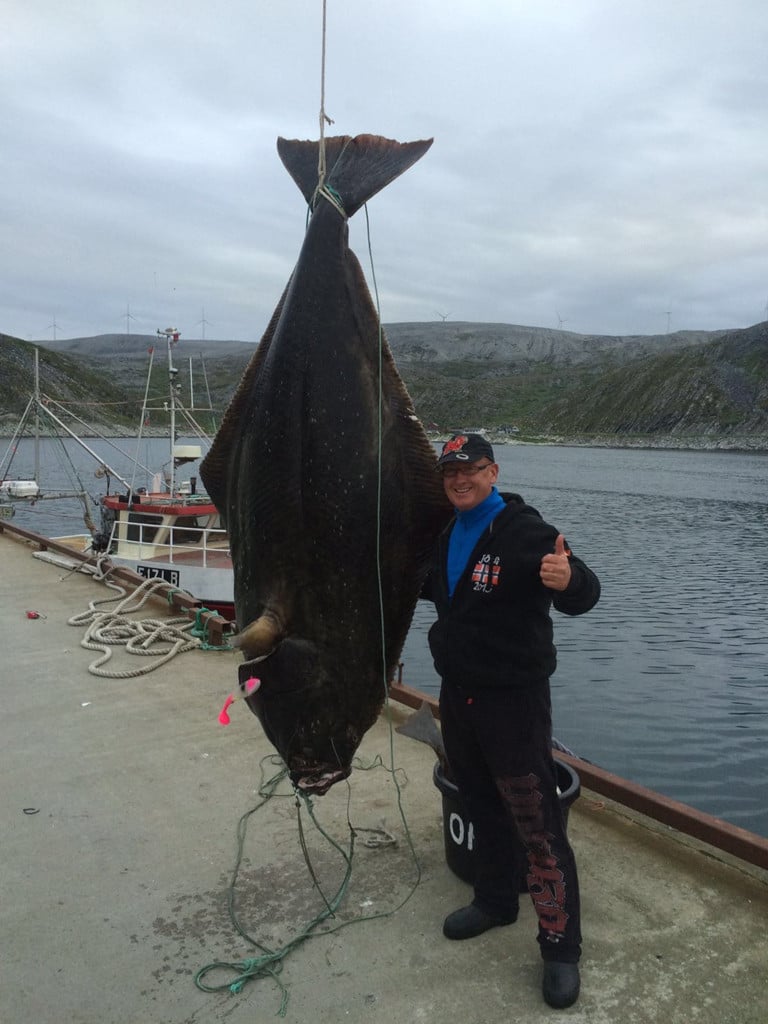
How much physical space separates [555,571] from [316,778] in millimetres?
1099

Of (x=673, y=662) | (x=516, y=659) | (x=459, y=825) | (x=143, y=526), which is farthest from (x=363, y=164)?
(x=673, y=662)

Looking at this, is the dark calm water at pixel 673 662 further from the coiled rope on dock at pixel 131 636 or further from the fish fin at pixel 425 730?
the fish fin at pixel 425 730

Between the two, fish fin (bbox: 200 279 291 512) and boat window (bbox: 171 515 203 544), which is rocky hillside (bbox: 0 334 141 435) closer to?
boat window (bbox: 171 515 203 544)

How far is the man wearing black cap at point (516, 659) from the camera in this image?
2734 mm

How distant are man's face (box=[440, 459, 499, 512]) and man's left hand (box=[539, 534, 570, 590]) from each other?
1.19 feet

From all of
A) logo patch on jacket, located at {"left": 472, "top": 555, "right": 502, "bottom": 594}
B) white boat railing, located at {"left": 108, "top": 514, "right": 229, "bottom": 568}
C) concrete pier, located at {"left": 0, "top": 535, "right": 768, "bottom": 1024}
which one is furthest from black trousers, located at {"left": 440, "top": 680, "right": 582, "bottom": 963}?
white boat railing, located at {"left": 108, "top": 514, "right": 229, "bottom": 568}

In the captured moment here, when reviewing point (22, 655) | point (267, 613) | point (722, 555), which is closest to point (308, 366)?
point (267, 613)

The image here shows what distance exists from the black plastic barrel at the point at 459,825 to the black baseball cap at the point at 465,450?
61.3 inches

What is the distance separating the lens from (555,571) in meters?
2.57

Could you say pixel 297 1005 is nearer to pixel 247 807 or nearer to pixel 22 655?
pixel 247 807

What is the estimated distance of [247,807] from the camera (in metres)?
4.19

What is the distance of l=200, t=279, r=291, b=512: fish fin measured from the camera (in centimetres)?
279

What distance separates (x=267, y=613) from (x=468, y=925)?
1.66m

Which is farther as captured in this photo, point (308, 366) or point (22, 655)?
point (22, 655)
